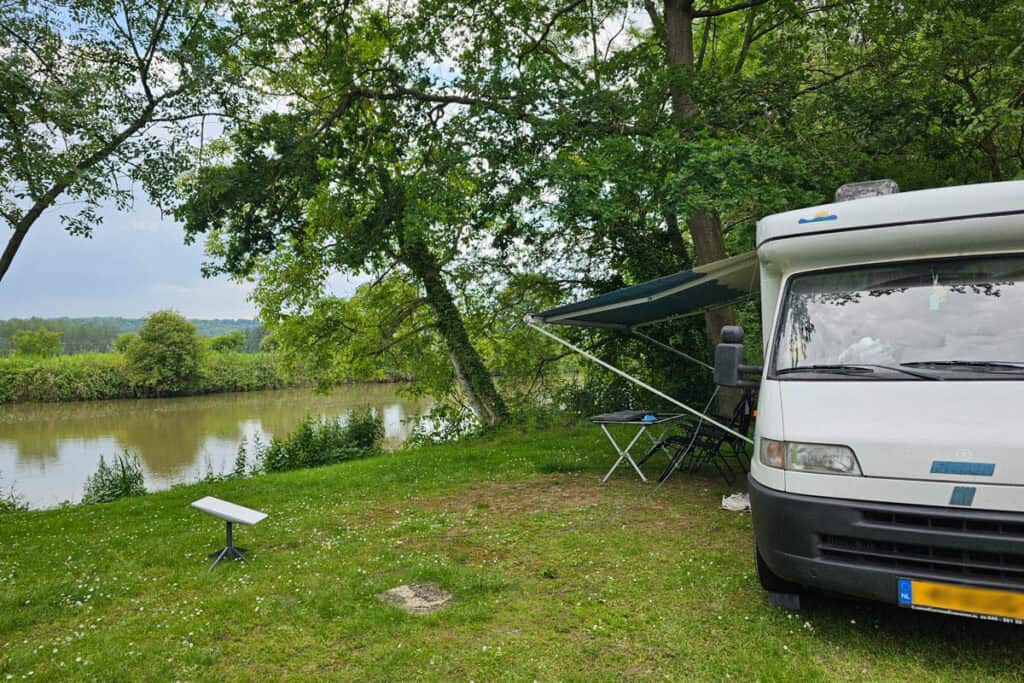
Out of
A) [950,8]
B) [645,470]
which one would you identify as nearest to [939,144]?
[950,8]

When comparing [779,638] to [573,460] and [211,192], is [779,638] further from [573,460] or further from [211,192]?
[211,192]

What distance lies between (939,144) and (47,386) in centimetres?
3365

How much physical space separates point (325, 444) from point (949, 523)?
508 inches

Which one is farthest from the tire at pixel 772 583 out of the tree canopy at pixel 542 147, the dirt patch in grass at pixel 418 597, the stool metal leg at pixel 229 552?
the tree canopy at pixel 542 147

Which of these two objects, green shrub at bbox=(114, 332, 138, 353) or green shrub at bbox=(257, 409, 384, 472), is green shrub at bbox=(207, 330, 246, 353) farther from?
green shrub at bbox=(257, 409, 384, 472)

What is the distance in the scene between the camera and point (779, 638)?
379 centimetres

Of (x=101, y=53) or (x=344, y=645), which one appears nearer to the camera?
(x=344, y=645)

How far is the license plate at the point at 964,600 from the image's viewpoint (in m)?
3.12

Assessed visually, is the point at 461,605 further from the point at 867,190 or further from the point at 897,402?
the point at 867,190

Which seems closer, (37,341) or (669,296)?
(669,296)

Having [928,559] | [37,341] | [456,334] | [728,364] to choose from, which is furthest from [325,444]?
[37,341]

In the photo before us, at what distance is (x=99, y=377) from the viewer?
31062mm

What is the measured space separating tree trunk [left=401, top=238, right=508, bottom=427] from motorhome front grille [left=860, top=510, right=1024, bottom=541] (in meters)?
11.9

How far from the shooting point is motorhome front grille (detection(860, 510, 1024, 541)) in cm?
315
